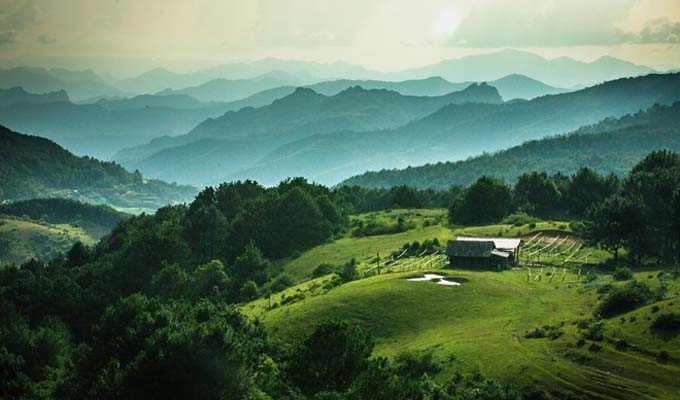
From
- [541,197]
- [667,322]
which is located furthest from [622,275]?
[541,197]

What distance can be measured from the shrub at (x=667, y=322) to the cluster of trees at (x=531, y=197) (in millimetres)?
69757

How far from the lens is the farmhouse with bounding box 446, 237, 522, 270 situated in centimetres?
8488

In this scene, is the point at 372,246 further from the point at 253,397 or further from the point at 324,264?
the point at 253,397

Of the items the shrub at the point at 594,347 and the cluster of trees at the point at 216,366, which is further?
the shrub at the point at 594,347

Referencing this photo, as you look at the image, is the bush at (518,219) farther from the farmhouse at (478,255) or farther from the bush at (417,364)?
the bush at (417,364)

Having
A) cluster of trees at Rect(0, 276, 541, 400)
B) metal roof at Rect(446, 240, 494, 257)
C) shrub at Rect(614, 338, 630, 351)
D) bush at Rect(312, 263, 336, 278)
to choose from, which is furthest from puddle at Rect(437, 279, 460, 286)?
bush at Rect(312, 263, 336, 278)

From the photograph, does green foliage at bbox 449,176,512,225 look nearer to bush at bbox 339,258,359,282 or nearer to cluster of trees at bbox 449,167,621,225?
cluster of trees at bbox 449,167,621,225

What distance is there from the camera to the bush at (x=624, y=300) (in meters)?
59.6

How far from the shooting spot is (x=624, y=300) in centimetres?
6016

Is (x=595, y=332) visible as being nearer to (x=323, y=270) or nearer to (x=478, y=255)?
(x=478, y=255)

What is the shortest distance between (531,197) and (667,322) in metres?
84.4

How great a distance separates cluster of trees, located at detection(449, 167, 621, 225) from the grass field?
30962 mm

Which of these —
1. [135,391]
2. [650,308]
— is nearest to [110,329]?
[135,391]

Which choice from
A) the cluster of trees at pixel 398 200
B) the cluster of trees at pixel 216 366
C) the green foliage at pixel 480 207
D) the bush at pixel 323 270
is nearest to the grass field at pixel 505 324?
the cluster of trees at pixel 216 366
